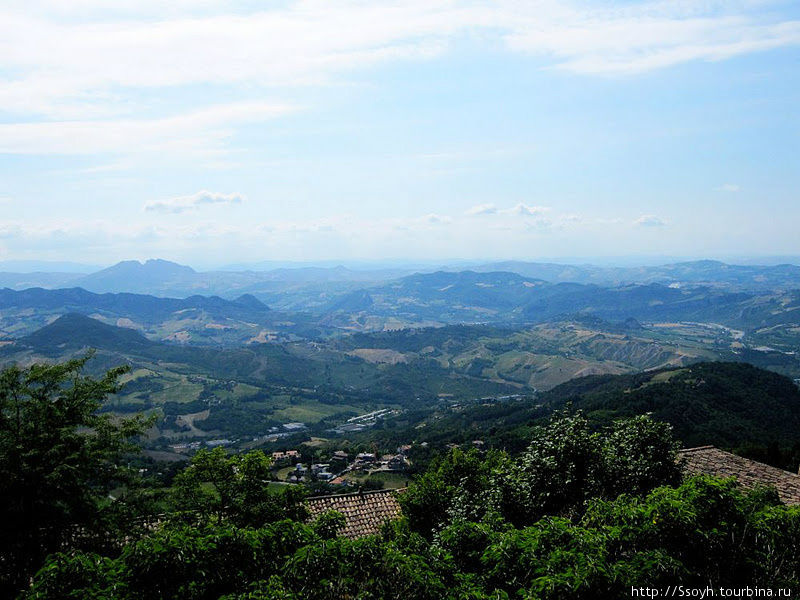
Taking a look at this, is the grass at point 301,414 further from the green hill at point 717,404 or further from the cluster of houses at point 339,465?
the green hill at point 717,404

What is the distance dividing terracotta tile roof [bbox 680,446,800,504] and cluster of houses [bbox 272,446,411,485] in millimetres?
54164

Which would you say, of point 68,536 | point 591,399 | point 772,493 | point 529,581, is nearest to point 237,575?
point 529,581

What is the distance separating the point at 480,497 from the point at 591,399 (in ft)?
391

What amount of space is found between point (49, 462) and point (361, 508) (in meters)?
19.1

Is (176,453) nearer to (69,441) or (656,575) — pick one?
(69,441)

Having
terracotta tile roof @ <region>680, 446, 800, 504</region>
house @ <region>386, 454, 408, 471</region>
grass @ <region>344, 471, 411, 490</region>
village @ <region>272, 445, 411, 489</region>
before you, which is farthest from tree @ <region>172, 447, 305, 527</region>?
house @ <region>386, 454, 408, 471</region>

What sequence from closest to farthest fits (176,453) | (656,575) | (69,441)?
(656,575)
(69,441)
(176,453)

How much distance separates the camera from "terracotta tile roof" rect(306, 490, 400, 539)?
95.5 ft

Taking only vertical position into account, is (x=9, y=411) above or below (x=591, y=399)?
above

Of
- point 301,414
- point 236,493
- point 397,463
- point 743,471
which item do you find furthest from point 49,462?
point 301,414

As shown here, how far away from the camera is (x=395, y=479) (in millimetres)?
78812

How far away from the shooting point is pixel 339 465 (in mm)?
90938

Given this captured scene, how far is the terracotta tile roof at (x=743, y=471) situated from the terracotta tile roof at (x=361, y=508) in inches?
683

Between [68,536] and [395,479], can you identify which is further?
[395,479]
